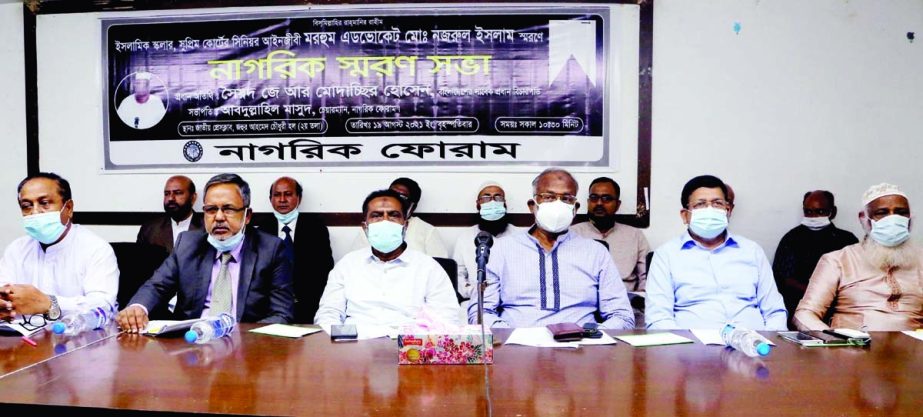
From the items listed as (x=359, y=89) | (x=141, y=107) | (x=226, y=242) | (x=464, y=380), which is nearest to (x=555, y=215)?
(x=464, y=380)

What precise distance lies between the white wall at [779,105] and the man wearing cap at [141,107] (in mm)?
2392

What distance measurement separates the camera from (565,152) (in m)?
4.14

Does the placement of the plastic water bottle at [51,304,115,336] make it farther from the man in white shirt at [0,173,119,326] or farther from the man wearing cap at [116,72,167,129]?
the man wearing cap at [116,72,167,129]

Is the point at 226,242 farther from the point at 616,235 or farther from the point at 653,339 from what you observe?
the point at 616,235

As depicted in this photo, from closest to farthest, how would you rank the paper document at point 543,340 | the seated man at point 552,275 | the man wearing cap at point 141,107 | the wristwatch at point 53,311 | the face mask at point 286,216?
the paper document at point 543,340 → the wristwatch at point 53,311 → the seated man at point 552,275 → the face mask at point 286,216 → the man wearing cap at point 141,107

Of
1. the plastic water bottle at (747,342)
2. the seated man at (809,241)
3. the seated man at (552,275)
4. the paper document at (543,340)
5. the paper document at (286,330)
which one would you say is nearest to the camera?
the plastic water bottle at (747,342)

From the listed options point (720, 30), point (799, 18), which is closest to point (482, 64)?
point (720, 30)

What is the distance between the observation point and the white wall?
4035 millimetres

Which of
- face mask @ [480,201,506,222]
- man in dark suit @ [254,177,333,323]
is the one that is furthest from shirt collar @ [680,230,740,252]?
man in dark suit @ [254,177,333,323]

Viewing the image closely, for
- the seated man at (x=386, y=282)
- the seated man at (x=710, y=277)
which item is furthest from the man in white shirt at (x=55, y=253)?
the seated man at (x=710, y=277)

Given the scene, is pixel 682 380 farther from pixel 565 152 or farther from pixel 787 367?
pixel 565 152

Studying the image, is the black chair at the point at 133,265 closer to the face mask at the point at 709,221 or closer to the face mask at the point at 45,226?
the face mask at the point at 45,226

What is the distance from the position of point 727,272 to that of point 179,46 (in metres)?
4.07

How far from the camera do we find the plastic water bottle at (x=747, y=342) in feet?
5.68
